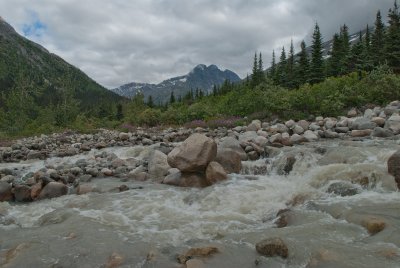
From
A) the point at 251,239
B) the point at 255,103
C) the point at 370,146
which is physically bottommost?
the point at 251,239

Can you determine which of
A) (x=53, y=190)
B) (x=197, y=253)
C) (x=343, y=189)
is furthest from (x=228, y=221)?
(x=53, y=190)

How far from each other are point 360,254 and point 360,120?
12.8 metres

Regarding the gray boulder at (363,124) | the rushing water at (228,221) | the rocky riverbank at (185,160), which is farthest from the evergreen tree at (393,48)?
the rushing water at (228,221)

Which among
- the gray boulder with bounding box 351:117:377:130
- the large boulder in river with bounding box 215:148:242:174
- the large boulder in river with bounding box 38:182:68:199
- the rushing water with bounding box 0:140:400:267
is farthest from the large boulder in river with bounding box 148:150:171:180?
the gray boulder with bounding box 351:117:377:130

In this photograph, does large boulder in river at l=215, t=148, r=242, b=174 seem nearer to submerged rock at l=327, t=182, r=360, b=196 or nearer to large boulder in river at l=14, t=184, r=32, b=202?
submerged rock at l=327, t=182, r=360, b=196

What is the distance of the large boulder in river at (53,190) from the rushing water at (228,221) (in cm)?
49

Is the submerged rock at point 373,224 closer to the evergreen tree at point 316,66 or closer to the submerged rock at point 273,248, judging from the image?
the submerged rock at point 273,248

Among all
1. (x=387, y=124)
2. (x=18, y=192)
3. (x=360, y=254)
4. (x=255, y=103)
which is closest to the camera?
(x=360, y=254)

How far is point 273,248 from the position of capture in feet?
19.9

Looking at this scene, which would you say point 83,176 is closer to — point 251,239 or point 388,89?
point 251,239

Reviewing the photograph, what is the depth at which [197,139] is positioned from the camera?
12.0m

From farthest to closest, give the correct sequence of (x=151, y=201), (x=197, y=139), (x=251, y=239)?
(x=197, y=139) → (x=151, y=201) → (x=251, y=239)

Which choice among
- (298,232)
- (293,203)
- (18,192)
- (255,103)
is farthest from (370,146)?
(255,103)

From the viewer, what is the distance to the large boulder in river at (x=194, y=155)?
1152cm
